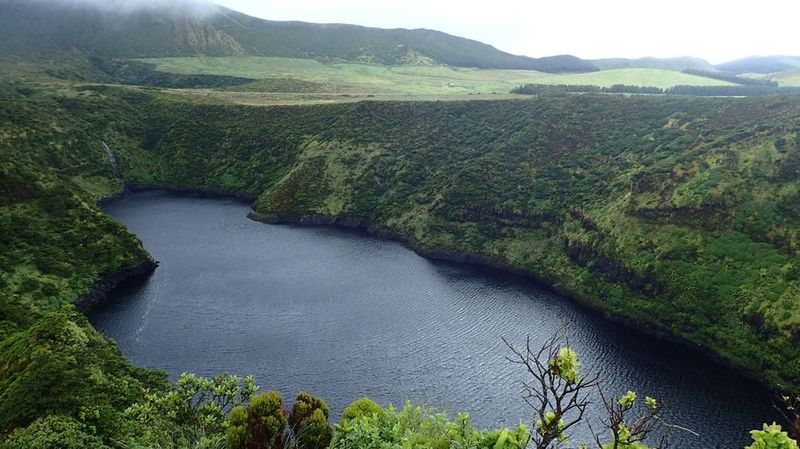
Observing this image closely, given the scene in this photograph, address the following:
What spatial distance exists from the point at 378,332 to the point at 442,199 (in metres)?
61.6

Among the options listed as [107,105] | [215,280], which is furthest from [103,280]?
[107,105]

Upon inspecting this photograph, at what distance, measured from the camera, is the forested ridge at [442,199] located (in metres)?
55.2

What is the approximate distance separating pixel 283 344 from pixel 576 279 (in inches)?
2326

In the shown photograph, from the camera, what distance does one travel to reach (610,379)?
72.2m

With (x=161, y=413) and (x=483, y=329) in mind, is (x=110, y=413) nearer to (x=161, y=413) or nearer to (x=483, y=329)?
(x=161, y=413)

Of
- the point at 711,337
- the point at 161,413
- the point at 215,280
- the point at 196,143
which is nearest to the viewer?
the point at 161,413

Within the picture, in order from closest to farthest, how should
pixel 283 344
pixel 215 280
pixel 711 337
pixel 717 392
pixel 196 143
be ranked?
pixel 717 392 → pixel 283 344 → pixel 711 337 → pixel 215 280 → pixel 196 143

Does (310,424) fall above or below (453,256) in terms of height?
above

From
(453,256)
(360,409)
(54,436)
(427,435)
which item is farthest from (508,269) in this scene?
(427,435)

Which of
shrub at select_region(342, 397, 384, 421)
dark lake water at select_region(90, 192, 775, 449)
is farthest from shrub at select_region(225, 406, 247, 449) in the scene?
dark lake water at select_region(90, 192, 775, 449)

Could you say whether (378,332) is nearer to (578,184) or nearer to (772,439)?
(772,439)

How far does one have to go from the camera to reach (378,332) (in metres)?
81.6

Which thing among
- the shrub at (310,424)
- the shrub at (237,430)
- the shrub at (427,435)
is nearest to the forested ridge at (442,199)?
the shrub at (237,430)

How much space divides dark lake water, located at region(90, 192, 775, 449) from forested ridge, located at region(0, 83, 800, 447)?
8260 millimetres
